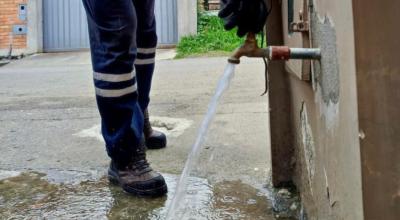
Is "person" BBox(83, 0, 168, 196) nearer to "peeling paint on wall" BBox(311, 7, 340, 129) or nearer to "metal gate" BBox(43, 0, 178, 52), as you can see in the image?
"peeling paint on wall" BBox(311, 7, 340, 129)

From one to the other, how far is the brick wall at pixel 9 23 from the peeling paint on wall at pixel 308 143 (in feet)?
34.5

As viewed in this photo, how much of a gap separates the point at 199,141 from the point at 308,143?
359mm

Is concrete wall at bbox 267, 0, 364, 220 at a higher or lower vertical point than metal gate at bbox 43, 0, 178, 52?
lower

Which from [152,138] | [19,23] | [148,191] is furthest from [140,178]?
[19,23]

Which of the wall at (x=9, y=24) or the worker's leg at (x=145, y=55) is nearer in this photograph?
the worker's leg at (x=145, y=55)

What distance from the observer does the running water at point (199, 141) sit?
4.56ft

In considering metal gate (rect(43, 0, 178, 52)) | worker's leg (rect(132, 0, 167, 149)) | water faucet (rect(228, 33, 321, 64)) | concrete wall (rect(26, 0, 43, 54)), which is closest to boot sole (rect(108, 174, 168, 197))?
worker's leg (rect(132, 0, 167, 149))

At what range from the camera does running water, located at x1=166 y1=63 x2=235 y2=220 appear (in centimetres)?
139

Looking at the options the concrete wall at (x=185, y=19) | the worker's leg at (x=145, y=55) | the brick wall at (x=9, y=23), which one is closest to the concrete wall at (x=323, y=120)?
the worker's leg at (x=145, y=55)

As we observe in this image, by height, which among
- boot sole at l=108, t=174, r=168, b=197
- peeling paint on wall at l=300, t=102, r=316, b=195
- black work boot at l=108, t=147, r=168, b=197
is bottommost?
boot sole at l=108, t=174, r=168, b=197

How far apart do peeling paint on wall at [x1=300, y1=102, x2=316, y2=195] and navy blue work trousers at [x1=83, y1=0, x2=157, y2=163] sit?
67 centimetres

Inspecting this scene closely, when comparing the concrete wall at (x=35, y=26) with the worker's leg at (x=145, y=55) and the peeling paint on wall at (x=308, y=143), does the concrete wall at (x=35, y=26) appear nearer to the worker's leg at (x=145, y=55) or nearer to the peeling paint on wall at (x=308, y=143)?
the worker's leg at (x=145, y=55)

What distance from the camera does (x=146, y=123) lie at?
2736mm

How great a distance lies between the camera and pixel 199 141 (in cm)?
155
